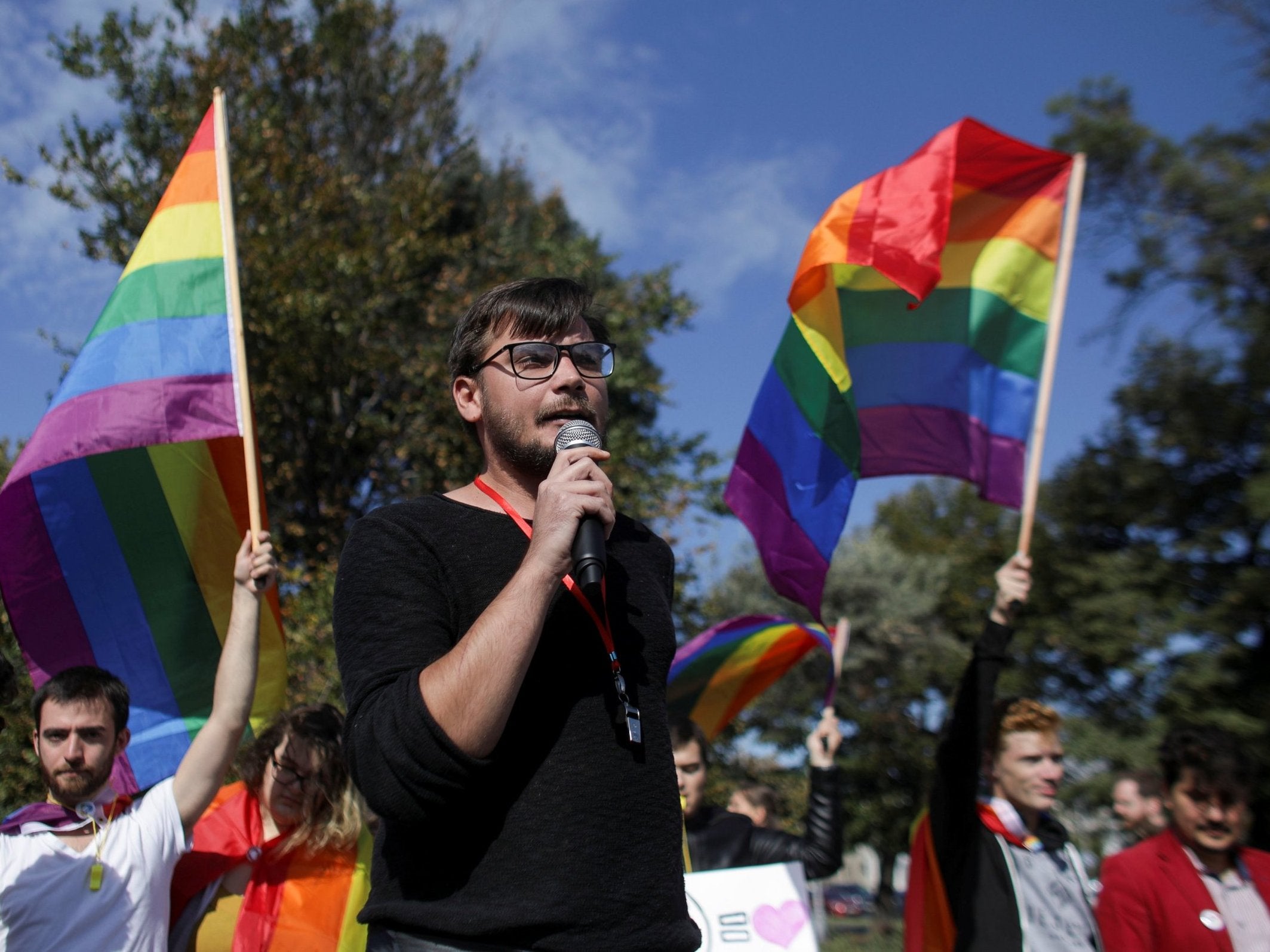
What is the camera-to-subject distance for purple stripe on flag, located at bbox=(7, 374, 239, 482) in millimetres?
4051

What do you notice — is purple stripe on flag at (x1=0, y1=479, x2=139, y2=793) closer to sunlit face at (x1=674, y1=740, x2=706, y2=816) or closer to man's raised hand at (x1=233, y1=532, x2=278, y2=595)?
man's raised hand at (x1=233, y1=532, x2=278, y2=595)

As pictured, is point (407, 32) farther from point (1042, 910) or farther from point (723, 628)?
point (1042, 910)

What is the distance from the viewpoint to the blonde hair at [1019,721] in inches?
157

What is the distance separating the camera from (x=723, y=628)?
6254 millimetres

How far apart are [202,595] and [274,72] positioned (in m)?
10.9

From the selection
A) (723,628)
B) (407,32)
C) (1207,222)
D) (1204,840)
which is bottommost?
(1204,840)

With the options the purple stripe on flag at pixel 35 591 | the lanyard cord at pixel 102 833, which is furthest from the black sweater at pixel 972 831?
the purple stripe on flag at pixel 35 591

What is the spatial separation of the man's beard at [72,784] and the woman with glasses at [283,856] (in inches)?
17.9

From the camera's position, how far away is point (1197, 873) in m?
3.69

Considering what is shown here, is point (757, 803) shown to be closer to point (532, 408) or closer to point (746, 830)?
point (746, 830)

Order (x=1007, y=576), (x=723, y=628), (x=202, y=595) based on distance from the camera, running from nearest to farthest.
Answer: (x=1007, y=576), (x=202, y=595), (x=723, y=628)

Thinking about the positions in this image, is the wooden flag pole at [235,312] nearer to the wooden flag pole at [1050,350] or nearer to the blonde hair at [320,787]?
the blonde hair at [320,787]

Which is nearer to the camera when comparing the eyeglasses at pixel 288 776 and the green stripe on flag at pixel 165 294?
→ the eyeglasses at pixel 288 776

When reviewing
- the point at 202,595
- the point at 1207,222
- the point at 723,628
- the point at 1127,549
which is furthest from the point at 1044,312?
the point at 1127,549
